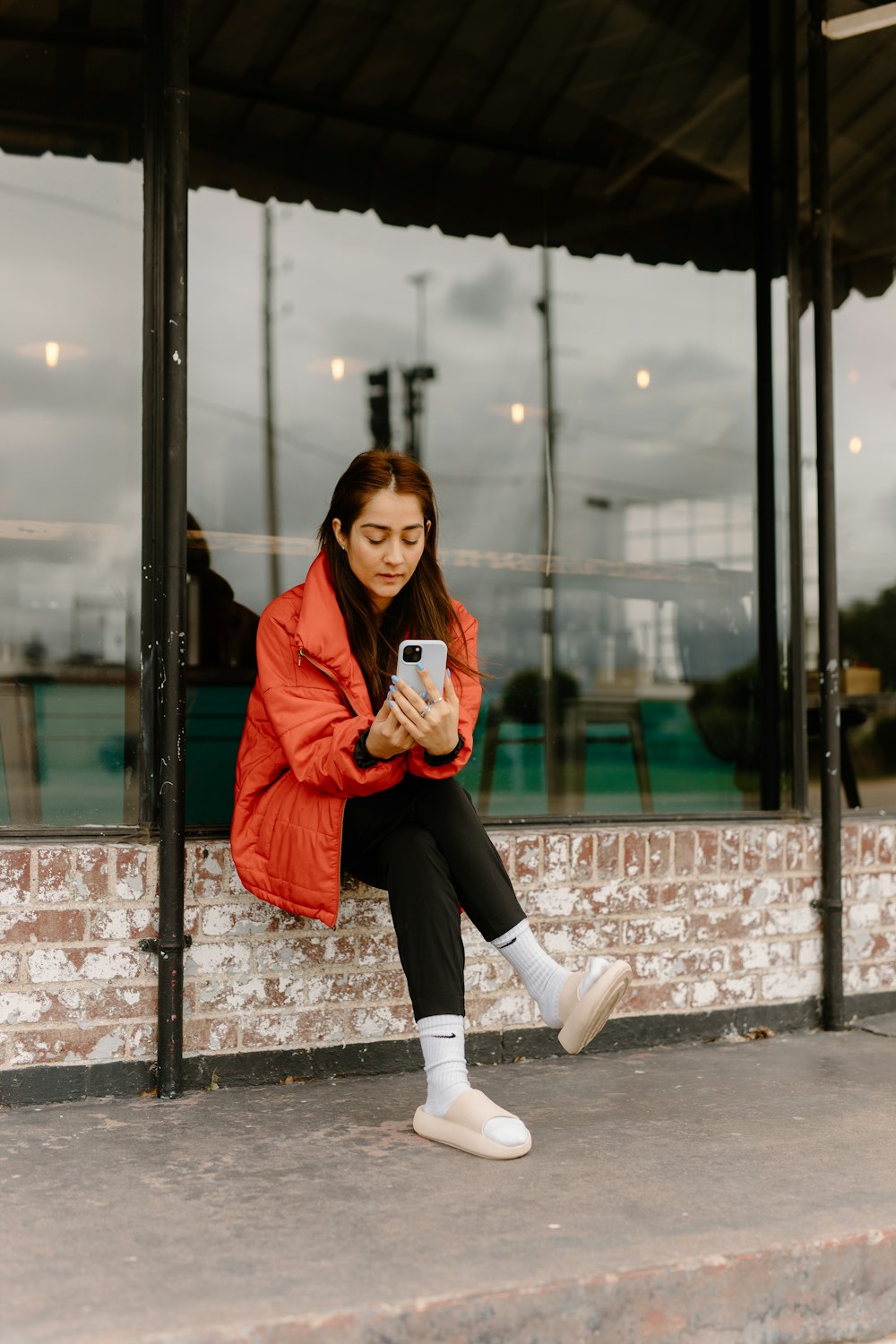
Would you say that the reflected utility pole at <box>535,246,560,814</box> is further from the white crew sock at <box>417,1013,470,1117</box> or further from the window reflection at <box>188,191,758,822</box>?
the white crew sock at <box>417,1013,470,1117</box>

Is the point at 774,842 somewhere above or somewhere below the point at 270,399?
below

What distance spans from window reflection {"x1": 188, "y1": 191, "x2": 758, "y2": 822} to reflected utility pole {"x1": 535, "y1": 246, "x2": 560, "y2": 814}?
2 centimetres

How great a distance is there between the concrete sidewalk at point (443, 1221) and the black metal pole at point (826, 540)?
0.80 m

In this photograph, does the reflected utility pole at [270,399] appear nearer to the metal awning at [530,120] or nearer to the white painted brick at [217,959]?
the metal awning at [530,120]

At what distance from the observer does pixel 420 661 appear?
288 cm

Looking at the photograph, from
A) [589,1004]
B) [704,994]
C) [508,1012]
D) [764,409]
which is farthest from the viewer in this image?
[764,409]

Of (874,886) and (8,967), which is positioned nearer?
(8,967)

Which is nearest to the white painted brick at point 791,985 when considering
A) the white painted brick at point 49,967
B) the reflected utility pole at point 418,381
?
the white painted brick at point 49,967

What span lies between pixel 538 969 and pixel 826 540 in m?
1.84

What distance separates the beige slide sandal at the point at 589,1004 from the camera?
285cm

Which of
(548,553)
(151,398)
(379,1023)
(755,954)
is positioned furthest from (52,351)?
(755,954)

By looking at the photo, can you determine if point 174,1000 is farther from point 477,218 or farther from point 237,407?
point 477,218

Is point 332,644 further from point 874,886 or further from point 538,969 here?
point 874,886

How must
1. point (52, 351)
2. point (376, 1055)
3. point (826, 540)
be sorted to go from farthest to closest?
point (826, 540) < point (52, 351) < point (376, 1055)
